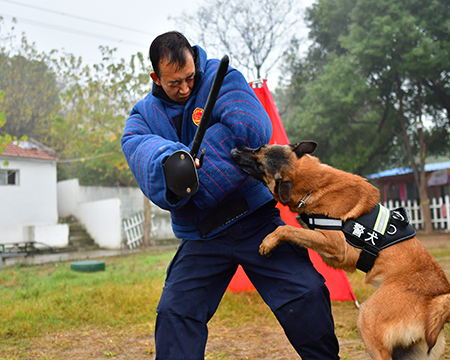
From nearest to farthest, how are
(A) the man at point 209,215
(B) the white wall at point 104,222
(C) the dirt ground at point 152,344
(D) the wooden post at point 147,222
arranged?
(A) the man at point 209,215
(C) the dirt ground at point 152,344
(D) the wooden post at point 147,222
(B) the white wall at point 104,222

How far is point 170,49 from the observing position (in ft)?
6.97

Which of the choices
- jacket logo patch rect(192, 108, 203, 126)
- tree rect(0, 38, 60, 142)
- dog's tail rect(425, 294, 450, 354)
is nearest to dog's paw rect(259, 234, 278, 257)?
jacket logo patch rect(192, 108, 203, 126)

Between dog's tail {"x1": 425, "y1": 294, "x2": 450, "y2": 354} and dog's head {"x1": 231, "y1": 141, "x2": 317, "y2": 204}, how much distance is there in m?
1.13

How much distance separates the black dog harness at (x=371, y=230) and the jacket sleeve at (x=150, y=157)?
3.87ft

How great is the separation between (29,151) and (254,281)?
1813 cm

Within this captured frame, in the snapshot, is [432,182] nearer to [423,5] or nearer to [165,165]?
[423,5]

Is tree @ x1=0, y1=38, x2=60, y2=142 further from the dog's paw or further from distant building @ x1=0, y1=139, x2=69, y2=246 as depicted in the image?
the dog's paw

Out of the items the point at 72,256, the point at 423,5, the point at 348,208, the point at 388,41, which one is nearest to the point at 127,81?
the point at 72,256

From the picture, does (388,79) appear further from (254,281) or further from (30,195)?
(254,281)

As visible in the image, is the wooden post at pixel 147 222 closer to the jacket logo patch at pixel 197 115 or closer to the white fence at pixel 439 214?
the white fence at pixel 439 214

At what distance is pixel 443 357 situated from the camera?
3.53m

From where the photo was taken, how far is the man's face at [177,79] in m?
2.16

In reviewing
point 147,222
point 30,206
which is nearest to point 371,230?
point 147,222

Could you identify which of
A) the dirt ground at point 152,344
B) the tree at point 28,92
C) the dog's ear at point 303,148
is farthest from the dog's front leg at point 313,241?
the tree at point 28,92
